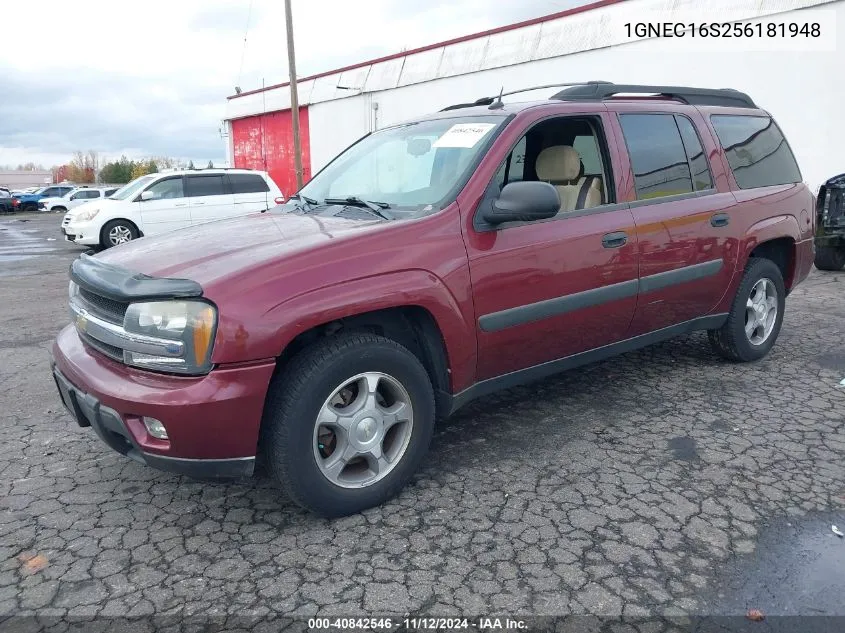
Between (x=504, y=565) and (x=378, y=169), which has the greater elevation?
(x=378, y=169)

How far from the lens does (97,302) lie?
296 cm

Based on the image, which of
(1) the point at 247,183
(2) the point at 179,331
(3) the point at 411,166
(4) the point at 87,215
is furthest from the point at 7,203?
(2) the point at 179,331

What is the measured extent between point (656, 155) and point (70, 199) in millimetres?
38882

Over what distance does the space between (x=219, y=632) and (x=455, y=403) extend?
1.46 meters

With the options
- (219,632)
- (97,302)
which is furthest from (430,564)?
(97,302)

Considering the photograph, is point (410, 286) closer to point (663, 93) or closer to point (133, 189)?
point (663, 93)

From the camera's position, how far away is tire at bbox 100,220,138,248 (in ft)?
45.0

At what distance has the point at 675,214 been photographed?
4.10 m

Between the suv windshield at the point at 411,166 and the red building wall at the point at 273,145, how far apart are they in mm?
22210

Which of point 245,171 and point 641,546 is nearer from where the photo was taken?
point 641,546

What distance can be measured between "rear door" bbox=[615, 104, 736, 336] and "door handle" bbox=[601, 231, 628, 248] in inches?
5.2

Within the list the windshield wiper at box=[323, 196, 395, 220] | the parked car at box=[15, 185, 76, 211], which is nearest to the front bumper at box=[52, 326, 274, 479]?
the windshield wiper at box=[323, 196, 395, 220]

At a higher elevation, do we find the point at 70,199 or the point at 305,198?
the point at 70,199

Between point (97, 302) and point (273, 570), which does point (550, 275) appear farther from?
point (97, 302)
